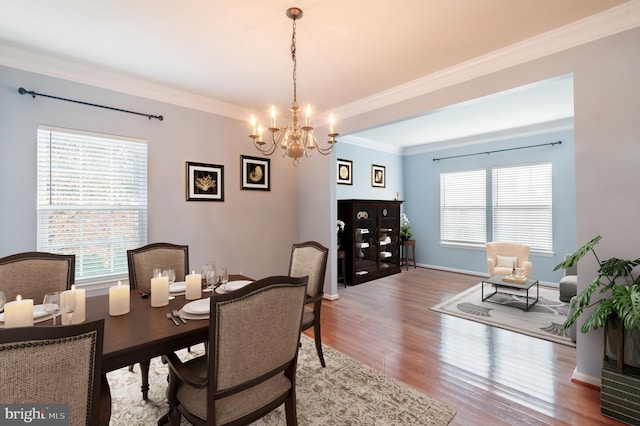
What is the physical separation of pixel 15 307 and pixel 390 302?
3.92m

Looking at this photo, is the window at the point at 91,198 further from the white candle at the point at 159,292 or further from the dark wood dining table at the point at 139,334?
the white candle at the point at 159,292

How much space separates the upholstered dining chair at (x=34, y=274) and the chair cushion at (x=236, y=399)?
53.4 inches

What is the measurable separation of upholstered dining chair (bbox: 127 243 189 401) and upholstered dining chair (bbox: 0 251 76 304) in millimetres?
381

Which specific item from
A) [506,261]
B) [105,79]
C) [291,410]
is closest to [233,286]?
[291,410]

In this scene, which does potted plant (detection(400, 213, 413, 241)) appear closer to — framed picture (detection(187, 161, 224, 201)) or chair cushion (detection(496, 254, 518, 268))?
chair cushion (detection(496, 254, 518, 268))

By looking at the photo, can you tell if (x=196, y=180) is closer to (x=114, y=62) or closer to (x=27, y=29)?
(x=114, y=62)

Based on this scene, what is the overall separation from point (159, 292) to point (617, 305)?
2.72 metres

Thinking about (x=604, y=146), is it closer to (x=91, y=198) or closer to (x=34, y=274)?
(x=34, y=274)

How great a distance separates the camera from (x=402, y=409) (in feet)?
6.54

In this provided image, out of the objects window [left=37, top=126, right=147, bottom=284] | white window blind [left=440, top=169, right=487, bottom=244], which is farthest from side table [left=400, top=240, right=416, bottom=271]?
window [left=37, top=126, right=147, bottom=284]

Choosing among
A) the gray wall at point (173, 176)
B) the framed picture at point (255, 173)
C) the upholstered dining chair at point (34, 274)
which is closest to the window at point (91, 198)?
the gray wall at point (173, 176)

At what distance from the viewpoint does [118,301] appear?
1.64m

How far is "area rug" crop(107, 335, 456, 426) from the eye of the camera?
1.91 metres

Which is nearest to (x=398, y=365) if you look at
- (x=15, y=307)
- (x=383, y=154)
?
(x=15, y=307)
